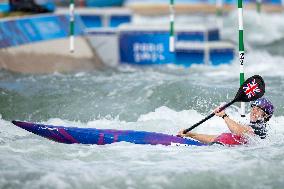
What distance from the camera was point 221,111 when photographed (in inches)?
305

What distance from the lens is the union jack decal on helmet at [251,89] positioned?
8.00 meters

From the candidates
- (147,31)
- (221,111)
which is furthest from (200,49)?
(221,111)

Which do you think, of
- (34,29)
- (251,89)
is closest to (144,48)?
(34,29)

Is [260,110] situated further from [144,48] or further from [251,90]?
[144,48]

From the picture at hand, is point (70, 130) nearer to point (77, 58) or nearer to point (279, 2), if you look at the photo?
point (77, 58)

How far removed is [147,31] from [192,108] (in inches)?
168

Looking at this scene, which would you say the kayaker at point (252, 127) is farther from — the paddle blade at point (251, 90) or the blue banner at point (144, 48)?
the blue banner at point (144, 48)

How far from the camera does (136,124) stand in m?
9.20

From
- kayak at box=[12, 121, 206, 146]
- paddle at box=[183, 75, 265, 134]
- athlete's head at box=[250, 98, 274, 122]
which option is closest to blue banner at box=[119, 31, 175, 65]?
paddle at box=[183, 75, 265, 134]

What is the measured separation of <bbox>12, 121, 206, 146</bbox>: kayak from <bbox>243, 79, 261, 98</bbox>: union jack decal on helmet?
2.45 feet

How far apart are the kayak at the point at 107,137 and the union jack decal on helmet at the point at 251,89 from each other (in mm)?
748

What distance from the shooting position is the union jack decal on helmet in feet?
26.2

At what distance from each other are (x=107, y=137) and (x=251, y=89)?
1542mm

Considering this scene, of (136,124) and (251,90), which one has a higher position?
(251,90)
